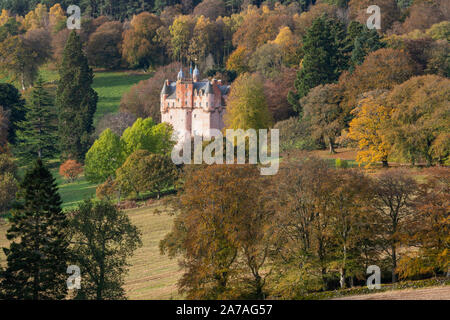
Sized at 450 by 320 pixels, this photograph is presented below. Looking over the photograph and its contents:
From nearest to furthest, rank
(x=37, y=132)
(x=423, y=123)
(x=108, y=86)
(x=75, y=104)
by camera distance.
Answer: (x=423, y=123)
(x=37, y=132)
(x=75, y=104)
(x=108, y=86)

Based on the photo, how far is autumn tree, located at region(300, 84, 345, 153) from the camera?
70.5 m

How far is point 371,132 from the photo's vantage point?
63.4 meters

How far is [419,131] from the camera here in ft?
195

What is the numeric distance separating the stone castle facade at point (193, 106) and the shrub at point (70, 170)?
15.3m

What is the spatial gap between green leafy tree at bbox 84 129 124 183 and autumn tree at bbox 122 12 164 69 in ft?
142

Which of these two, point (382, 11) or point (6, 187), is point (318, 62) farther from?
point (382, 11)

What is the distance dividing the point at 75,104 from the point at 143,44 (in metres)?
31.0

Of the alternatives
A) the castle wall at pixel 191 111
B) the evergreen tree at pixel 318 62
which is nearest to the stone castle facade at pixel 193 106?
the castle wall at pixel 191 111

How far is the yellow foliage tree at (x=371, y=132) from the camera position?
61.5m

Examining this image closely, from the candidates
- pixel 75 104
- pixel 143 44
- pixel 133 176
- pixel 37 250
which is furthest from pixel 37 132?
pixel 37 250
